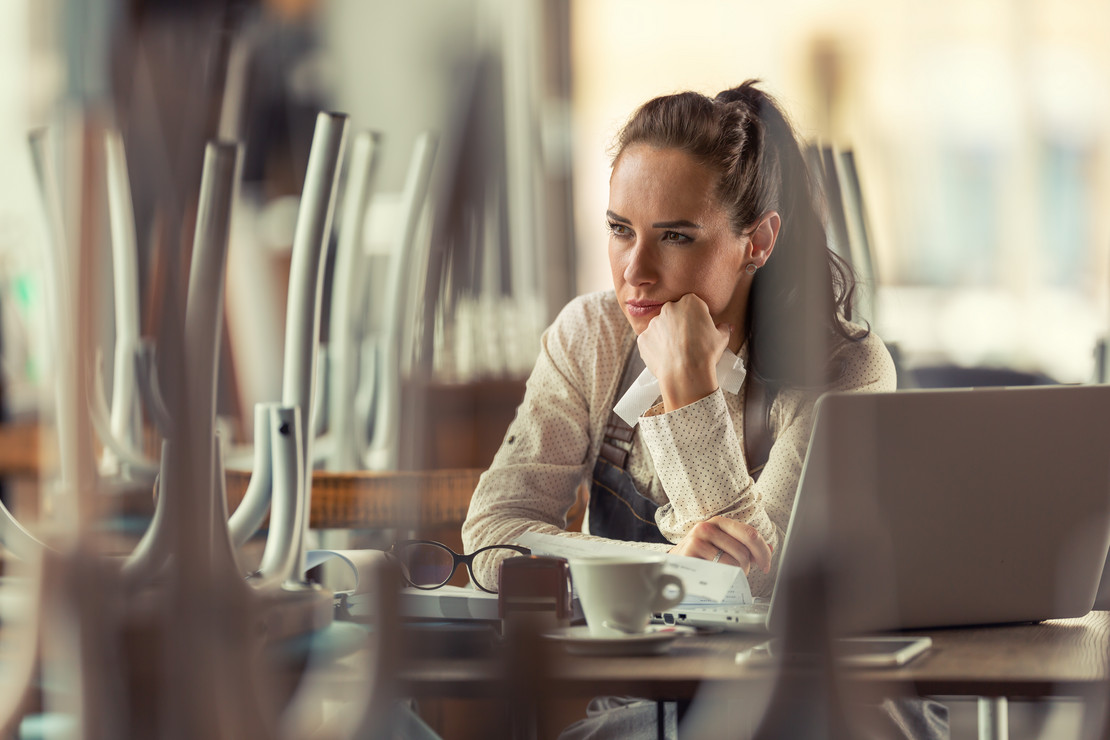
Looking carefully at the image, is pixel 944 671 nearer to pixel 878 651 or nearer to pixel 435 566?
pixel 878 651

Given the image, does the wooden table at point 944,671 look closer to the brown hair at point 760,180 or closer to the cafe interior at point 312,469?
the cafe interior at point 312,469

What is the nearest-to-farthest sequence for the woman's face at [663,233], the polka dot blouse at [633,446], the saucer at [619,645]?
the saucer at [619,645], the polka dot blouse at [633,446], the woman's face at [663,233]

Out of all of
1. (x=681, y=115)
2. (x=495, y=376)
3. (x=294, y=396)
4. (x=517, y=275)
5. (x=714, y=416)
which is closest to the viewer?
(x=294, y=396)

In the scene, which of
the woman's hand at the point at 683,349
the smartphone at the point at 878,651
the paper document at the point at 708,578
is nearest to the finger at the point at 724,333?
the woman's hand at the point at 683,349

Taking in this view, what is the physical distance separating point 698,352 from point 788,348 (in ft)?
0.50

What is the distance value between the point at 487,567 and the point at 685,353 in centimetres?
32

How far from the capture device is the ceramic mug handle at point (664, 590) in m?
0.63

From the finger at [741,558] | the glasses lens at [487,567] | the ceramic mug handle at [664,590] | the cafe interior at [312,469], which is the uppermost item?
the cafe interior at [312,469]

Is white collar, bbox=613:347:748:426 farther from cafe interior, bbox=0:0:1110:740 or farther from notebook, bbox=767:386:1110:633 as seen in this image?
notebook, bbox=767:386:1110:633

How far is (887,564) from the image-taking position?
644mm

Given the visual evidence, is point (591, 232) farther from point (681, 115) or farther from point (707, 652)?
point (707, 652)

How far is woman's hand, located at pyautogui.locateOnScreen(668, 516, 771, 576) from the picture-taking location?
0.85 metres

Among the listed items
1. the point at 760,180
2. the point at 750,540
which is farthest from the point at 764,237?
the point at 750,540

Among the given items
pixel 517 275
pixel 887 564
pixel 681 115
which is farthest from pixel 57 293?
pixel 517 275
